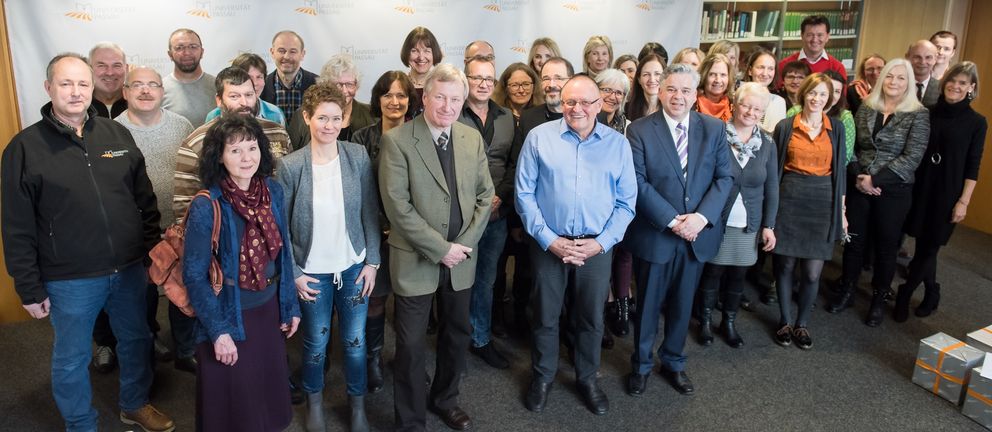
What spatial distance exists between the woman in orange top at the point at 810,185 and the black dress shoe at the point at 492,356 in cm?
166

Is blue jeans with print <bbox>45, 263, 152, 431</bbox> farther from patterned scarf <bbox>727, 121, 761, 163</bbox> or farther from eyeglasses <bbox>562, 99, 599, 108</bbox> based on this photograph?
patterned scarf <bbox>727, 121, 761, 163</bbox>

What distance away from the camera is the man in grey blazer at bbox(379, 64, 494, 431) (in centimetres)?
260

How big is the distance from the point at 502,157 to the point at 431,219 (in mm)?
791

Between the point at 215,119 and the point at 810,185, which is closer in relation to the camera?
the point at 215,119

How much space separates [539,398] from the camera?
311 centimetres

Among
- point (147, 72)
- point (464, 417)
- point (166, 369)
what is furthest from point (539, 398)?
point (147, 72)

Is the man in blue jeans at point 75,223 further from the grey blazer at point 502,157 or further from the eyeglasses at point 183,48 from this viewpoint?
the grey blazer at point 502,157

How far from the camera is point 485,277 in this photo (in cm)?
341

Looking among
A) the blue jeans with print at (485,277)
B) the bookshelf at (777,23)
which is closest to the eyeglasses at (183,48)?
the blue jeans with print at (485,277)

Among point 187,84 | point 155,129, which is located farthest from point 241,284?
point 187,84

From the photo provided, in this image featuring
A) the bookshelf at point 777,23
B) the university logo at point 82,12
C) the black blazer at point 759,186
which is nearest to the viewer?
the black blazer at point 759,186

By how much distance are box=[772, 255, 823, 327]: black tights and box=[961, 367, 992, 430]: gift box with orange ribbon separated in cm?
86

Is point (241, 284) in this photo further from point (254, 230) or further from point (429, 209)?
point (429, 209)

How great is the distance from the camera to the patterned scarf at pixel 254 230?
7.41ft
